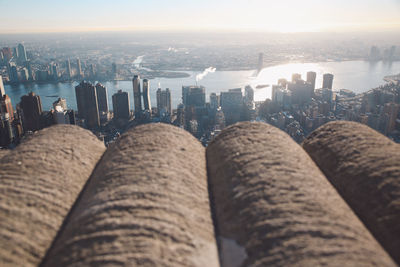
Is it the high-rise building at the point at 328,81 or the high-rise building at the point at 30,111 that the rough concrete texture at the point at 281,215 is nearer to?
the high-rise building at the point at 30,111

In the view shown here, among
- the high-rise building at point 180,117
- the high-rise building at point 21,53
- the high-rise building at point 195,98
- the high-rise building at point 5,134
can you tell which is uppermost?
the high-rise building at point 21,53

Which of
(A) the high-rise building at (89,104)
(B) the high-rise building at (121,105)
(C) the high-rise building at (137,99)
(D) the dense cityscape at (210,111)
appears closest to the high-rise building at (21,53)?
(D) the dense cityscape at (210,111)

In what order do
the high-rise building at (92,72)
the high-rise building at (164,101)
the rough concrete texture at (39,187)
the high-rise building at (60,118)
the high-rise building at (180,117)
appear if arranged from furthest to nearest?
the high-rise building at (92,72)
the high-rise building at (164,101)
the high-rise building at (180,117)
the high-rise building at (60,118)
the rough concrete texture at (39,187)

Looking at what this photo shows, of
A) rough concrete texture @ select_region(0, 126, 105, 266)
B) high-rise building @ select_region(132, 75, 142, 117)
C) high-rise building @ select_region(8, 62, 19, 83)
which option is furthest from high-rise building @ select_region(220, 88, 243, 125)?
high-rise building @ select_region(8, 62, 19, 83)

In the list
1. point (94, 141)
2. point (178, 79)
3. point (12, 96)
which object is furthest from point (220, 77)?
point (94, 141)

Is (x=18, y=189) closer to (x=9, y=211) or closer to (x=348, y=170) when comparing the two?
(x=9, y=211)
